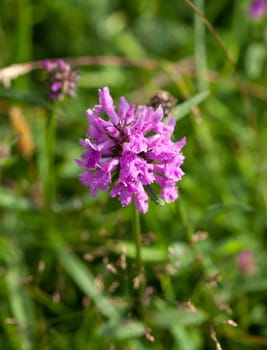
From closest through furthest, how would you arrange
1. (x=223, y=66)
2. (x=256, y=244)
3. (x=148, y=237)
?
1. (x=148, y=237)
2. (x=256, y=244)
3. (x=223, y=66)

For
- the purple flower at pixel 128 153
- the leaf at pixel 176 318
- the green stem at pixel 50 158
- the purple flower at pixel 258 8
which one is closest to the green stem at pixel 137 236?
the purple flower at pixel 128 153

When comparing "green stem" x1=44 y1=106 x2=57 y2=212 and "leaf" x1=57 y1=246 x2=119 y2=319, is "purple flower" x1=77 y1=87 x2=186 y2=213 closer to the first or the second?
"green stem" x1=44 y1=106 x2=57 y2=212

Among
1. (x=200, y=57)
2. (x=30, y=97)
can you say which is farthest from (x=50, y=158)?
(x=200, y=57)

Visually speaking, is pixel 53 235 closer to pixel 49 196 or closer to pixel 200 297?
pixel 49 196

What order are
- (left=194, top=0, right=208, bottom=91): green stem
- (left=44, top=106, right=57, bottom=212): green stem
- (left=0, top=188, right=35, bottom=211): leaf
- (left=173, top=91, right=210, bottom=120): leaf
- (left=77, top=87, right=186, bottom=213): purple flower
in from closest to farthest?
(left=77, top=87, right=186, bottom=213): purple flower
(left=173, top=91, right=210, bottom=120): leaf
(left=44, top=106, right=57, bottom=212): green stem
(left=0, top=188, right=35, bottom=211): leaf
(left=194, top=0, right=208, bottom=91): green stem

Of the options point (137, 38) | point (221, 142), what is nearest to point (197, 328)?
point (221, 142)

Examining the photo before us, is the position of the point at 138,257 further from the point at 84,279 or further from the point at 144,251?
the point at 84,279

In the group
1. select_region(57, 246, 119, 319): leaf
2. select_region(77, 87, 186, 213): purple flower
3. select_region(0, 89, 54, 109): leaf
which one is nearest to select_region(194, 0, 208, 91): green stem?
select_region(0, 89, 54, 109): leaf

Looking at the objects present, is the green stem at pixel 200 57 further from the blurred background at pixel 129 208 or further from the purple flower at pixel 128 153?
the purple flower at pixel 128 153

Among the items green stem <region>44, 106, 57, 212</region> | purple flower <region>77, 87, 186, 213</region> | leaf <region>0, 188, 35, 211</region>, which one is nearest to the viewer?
purple flower <region>77, 87, 186, 213</region>
